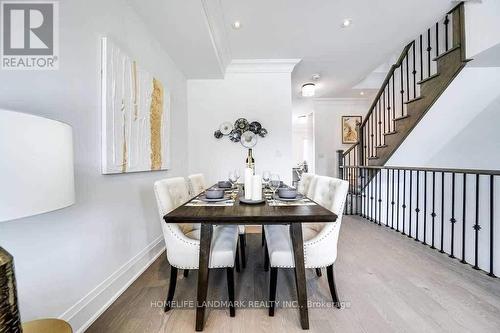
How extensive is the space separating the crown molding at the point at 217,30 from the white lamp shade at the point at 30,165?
2001 mm

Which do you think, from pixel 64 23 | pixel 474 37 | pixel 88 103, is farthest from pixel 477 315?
pixel 64 23

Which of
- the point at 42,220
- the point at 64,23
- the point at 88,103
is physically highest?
the point at 64,23

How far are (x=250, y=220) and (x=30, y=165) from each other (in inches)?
36.5

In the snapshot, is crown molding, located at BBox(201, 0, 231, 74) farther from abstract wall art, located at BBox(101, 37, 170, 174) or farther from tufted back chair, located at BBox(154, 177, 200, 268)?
tufted back chair, located at BBox(154, 177, 200, 268)

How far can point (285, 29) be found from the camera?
275 cm

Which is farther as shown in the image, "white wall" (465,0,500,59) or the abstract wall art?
"white wall" (465,0,500,59)

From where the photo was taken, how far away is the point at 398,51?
3393 millimetres

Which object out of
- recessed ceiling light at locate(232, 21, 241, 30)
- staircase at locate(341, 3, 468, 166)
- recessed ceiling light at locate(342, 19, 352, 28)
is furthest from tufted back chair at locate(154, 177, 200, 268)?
staircase at locate(341, 3, 468, 166)

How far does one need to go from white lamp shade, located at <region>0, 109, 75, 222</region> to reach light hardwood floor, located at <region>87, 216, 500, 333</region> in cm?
123

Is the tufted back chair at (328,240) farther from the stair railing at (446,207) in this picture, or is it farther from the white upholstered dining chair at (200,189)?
the stair railing at (446,207)

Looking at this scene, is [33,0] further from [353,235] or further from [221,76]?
[353,235]

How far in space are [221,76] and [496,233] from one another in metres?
4.78

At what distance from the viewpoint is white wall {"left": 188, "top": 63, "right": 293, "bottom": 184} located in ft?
12.1

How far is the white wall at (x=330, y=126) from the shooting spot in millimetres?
5926
